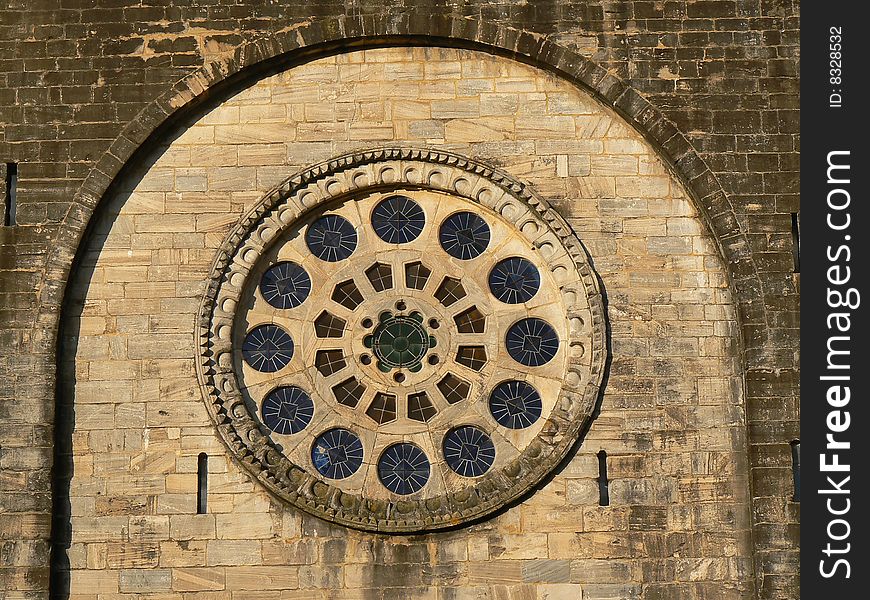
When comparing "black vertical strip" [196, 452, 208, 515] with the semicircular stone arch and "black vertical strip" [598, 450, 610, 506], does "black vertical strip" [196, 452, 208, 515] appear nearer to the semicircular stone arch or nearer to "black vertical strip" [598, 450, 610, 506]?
the semicircular stone arch

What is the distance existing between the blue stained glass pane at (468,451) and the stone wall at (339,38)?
279 cm

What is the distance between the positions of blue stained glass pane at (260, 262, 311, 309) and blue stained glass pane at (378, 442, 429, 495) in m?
1.96

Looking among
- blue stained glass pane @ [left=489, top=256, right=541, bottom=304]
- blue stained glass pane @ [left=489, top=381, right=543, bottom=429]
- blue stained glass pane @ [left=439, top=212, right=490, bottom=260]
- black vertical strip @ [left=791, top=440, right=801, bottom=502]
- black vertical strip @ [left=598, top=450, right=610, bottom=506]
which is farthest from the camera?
blue stained glass pane @ [left=439, top=212, right=490, bottom=260]

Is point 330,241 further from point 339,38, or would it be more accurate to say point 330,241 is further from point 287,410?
point 339,38

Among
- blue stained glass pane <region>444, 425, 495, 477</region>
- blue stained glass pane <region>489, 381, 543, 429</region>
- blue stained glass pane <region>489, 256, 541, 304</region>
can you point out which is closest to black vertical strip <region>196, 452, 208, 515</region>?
blue stained glass pane <region>444, 425, 495, 477</region>

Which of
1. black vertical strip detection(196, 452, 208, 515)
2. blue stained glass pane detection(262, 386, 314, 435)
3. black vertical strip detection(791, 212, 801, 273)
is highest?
black vertical strip detection(791, 212, 801, 273)

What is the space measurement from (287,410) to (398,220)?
240 cm

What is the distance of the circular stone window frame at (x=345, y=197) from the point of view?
2020 centimetres

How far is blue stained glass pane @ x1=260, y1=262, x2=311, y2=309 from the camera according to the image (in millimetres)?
21125

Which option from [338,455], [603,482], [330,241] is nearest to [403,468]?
[338,455]

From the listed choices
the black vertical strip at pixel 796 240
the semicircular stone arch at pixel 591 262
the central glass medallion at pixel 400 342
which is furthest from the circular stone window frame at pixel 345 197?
the black vertical strip at pixel 796 240

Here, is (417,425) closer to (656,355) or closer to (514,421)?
(514,421)

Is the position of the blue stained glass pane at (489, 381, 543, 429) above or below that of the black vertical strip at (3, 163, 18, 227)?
below

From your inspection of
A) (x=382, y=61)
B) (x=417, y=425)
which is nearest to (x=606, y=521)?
(x=417, y=425)
